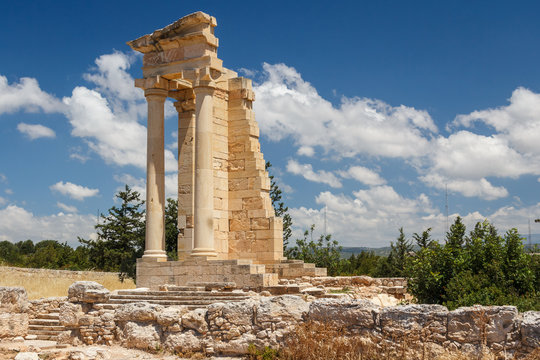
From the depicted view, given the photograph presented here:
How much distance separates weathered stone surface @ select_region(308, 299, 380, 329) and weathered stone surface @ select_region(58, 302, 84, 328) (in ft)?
20.7

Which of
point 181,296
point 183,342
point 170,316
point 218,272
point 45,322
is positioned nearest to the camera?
point 183,342

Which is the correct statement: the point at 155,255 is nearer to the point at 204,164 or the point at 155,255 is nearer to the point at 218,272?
the point at 218,272

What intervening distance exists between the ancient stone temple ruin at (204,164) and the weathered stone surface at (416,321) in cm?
1126

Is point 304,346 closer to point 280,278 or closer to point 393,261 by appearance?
point 280,278

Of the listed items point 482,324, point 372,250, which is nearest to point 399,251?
point 372,250

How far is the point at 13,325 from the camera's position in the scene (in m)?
13.9

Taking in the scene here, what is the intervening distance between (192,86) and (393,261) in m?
14.0

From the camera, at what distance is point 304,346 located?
950 centimetres

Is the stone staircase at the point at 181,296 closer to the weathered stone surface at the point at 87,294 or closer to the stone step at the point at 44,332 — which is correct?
the weathered stone surface at the point at 87,294

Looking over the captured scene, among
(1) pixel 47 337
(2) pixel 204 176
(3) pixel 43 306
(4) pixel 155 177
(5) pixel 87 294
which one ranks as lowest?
(1) pixel 47 337

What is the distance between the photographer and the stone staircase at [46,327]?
47.4 ft

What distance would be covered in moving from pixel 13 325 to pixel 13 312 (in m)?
0.35

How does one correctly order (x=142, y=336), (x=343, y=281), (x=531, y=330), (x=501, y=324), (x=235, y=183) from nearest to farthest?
(x=531, y=330)
(x=501, y=324)
(x=142, y=336)
(x=343, y=281)
(x=235, y=183)

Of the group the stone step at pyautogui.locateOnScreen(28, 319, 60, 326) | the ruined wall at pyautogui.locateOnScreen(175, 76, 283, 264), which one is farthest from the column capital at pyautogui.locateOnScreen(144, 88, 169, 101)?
the stone step at pyautogui.locateOnScreen(28, 319, 60, 326)
